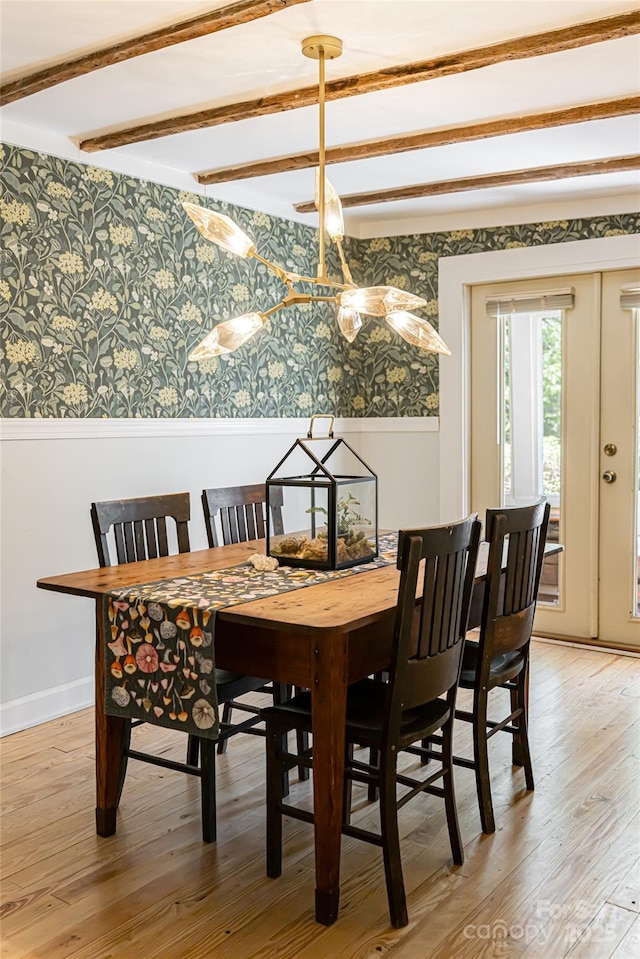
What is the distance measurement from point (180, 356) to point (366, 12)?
2147mm

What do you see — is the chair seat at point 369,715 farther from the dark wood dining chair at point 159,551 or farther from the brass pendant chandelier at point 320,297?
the brass pendant chandelier at point 320,297

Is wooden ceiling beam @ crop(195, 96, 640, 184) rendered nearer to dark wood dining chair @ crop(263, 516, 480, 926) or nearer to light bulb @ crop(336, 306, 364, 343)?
light bulb @ crop(336, 306, 364, 343)

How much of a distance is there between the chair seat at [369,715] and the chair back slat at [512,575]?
1.00 ft

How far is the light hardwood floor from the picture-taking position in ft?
7.16

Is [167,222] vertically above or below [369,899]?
above

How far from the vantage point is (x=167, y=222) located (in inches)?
170

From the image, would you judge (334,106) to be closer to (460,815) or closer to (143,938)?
(460,815)

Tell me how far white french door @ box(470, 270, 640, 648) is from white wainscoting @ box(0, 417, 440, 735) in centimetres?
164

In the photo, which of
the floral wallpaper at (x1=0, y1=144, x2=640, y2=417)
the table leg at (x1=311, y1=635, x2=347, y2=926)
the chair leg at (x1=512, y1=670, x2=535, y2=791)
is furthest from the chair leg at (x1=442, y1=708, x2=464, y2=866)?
the floral wallpaper at (x1=0, y1=144, x2=640, y2=417)

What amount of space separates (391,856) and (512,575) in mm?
988

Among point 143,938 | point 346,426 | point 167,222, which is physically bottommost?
point 143,938

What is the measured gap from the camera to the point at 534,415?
16.8 ft

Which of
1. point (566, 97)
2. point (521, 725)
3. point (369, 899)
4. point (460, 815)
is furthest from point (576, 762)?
point (566, 97)

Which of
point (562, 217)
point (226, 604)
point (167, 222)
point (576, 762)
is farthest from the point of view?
point (562, 217)
